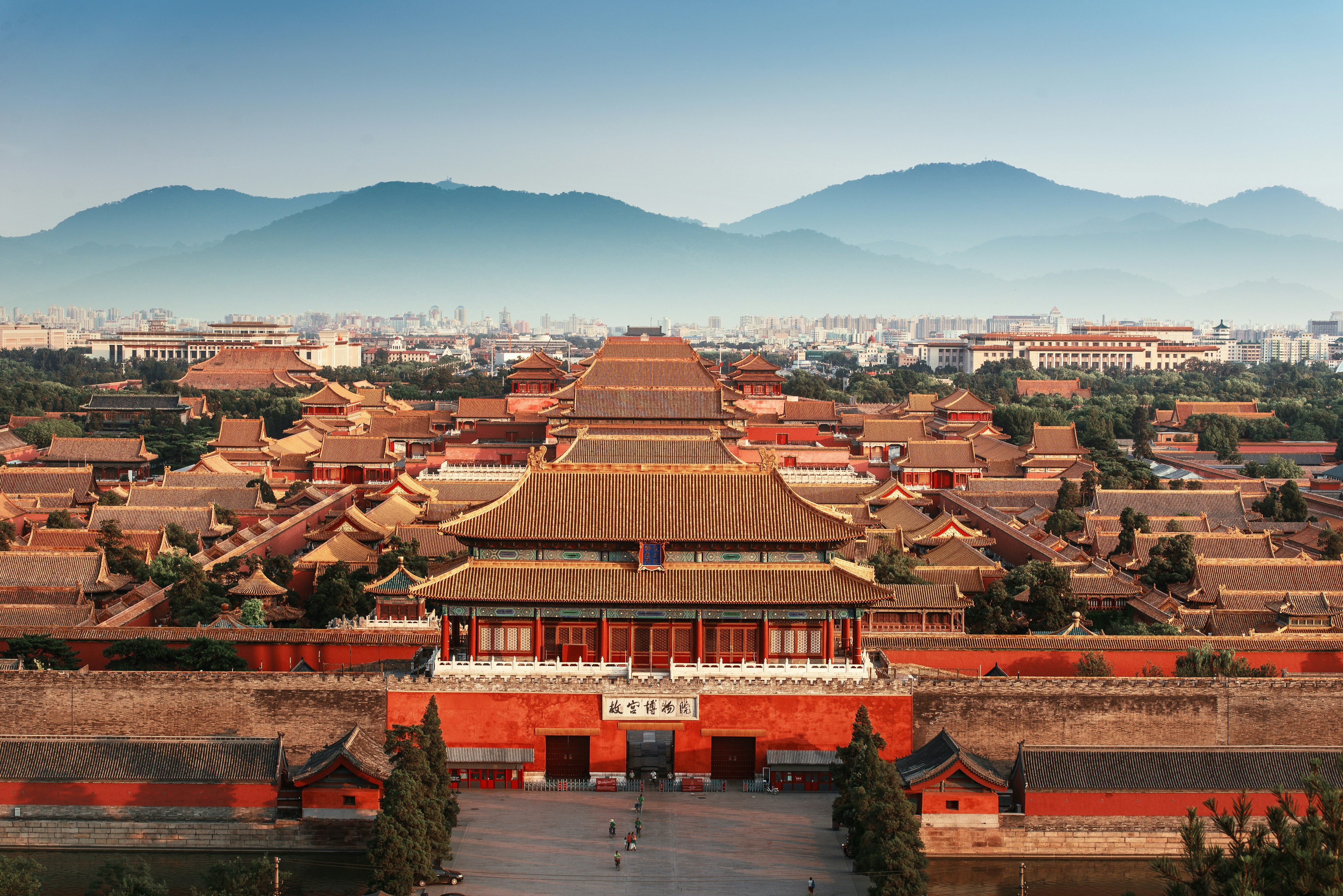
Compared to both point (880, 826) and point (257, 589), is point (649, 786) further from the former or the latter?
point (257, 589)

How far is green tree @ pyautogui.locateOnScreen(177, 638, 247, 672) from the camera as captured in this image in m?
24.3

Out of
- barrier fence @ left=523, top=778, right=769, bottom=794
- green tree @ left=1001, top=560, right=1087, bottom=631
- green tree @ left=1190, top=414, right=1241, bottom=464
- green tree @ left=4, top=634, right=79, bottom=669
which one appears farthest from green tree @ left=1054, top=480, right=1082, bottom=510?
green tree @ left=4, top=634, right=79, bottom=669

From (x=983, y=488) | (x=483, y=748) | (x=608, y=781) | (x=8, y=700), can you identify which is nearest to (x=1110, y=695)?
(x=608, y=781)

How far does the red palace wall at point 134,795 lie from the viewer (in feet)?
68.8

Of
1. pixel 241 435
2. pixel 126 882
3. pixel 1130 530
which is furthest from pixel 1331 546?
pixel 241 435

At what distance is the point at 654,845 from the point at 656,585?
14.8 ft

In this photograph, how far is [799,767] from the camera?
75.5 feet

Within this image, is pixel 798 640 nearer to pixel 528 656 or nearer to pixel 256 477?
pixel 528 656

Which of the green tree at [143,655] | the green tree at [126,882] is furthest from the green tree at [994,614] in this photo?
the green tree at [126,882]

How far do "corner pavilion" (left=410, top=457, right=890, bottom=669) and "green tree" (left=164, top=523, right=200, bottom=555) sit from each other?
1655 centimetres

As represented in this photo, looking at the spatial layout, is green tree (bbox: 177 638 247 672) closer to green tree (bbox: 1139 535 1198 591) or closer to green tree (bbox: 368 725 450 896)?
green tree (bbox: 368 725 450 896)

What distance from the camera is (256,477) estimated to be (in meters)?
48.5

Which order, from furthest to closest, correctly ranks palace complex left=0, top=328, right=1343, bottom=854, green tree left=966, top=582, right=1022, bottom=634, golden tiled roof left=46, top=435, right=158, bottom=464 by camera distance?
golden tiled roof left=46, top=435, right=158, bottom=464, green tree left=966, top=582, right=1022, bottom=634, palace complex left=0, top=328, right=1343, bottom=854

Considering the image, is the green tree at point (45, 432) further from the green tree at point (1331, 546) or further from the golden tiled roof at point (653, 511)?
the green tree at point (1331, 546)
